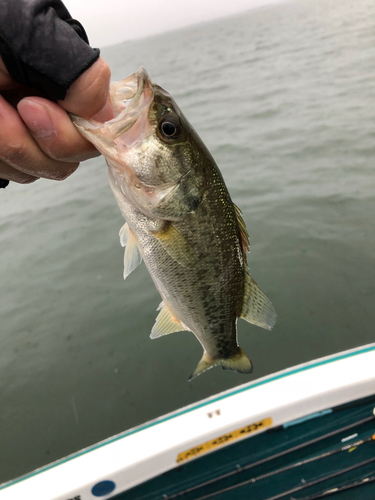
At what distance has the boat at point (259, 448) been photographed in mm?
2463

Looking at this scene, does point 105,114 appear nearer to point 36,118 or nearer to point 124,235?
point 36,118

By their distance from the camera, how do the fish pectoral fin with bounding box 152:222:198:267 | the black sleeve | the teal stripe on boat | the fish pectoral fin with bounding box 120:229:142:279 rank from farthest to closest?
the teal stripe on boat, the fish pectoral fin with bounding box 120:229:142:279, the fish pectoral fin with bounding box 152:222:198:267, the black sleeve

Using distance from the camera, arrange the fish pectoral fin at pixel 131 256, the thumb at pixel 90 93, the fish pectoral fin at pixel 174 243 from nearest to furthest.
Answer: the thumb at pixel 90 93
the fish pectoral fin at pixel 174 243
the fish pectoral fin at pixel 131 256

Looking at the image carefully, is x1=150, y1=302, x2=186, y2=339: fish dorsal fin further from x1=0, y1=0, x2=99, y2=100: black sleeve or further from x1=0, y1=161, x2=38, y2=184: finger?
x1=0, y1=0, x2=99, y2=100: black sleeve

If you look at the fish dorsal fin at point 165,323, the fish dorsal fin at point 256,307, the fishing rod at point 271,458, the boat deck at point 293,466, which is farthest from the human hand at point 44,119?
the fishing rod at point 271,458

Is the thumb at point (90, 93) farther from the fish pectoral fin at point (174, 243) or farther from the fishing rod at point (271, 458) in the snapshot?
the fishing rod at point (271, 458)

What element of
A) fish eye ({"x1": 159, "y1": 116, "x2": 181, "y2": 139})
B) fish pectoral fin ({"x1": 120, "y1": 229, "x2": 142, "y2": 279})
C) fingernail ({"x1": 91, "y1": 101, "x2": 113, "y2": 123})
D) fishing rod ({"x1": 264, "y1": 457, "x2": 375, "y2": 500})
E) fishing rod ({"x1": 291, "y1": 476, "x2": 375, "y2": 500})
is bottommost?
fishing rod ({"x1": 291, "y1": 476, "x2": 375, "y2": 500})

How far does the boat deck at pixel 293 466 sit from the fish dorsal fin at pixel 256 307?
112cm

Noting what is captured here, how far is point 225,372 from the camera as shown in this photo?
14.1 ft

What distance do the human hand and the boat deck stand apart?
230 centimetres

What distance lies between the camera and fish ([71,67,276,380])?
1520 mm

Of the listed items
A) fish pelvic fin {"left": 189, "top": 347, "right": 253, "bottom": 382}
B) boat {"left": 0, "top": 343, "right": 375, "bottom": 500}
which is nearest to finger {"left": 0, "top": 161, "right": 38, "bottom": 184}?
fish pelvic fin {"left": 189, "top": 347, "right": 253, "bottom": 382}

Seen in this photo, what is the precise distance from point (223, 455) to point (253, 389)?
1.70ft

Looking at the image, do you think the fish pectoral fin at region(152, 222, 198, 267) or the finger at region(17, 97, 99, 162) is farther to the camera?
the fish pectoral fin at region(152, 222, 198, 267)
